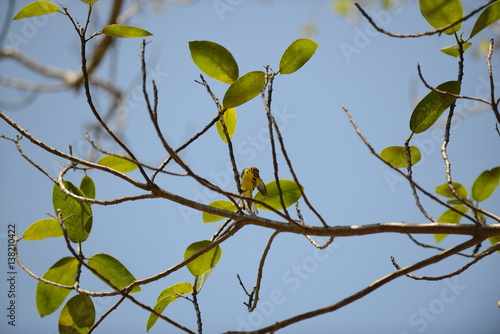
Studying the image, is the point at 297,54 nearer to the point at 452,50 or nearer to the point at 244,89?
the point at 244,89

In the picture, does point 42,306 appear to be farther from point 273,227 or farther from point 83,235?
point 273,227

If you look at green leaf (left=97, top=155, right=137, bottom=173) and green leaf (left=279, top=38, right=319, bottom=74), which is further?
green leaf (left=97, top=155, right=137, bottom=173)

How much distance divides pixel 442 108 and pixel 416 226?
49 cm

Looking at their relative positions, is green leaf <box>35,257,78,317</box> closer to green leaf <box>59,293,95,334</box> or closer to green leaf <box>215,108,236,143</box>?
green leaf <box>59,293,95,334</box>

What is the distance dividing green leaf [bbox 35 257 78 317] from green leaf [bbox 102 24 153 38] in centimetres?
76

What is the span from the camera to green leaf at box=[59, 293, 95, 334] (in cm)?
153

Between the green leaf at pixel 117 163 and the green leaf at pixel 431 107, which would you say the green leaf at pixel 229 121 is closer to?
the green leaf at pixel 117 163

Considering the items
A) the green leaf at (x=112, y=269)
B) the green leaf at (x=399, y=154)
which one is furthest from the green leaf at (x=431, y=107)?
the green leaf at (x=112, y=269)

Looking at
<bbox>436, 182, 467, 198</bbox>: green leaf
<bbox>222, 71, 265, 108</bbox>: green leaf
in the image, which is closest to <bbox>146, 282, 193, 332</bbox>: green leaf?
<bbox>222, 71, 265, 108</bbox>: green leaf

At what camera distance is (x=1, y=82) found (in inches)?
178

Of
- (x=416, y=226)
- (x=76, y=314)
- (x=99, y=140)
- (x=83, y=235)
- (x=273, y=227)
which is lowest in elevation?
(x=416, y=226)

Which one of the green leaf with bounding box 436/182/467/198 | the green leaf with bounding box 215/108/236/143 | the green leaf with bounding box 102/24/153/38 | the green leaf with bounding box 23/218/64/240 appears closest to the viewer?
the green leaf with bounding box 102/24/153/38

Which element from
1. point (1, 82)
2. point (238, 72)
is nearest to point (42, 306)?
point (238, 72)

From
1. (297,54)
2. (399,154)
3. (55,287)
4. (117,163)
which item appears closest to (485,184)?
(399,154)
